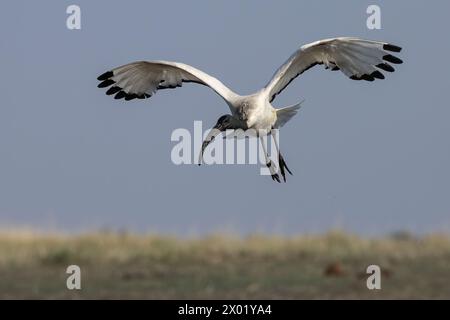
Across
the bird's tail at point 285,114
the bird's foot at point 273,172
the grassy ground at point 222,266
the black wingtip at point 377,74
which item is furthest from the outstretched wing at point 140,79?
the grassy ground at point 222,266

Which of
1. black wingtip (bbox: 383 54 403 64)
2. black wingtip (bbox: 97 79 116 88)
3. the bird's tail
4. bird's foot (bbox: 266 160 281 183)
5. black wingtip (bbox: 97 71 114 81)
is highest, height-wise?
black wingtip (bbox: 97 71 114 81)

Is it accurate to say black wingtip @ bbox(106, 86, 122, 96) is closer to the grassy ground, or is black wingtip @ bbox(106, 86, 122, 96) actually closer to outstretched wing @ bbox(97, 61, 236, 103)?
outstretched wing @ bbox(97, 61, 236, 103)

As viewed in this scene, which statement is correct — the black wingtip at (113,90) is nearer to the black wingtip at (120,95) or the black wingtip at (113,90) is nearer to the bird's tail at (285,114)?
the black wingtip at (120,95)

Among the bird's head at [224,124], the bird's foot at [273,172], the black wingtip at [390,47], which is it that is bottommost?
the bird's foot at [273,172]

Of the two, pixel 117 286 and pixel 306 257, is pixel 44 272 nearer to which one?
pixel 117 286

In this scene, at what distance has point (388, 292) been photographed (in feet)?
49.4

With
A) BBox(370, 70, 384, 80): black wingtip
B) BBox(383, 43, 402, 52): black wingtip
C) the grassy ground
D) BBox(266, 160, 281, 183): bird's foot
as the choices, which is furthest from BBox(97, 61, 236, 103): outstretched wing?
the grassy ground

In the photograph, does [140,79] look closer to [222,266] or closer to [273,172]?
[273,172]

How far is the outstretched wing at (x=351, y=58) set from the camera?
10059mm

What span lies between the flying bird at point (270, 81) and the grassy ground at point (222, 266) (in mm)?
4422

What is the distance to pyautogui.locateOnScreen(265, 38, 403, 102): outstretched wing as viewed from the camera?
1006 centimetres

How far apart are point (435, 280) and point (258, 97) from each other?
675 centimetres


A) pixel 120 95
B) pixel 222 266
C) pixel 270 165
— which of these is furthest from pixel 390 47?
pixel 222 266
